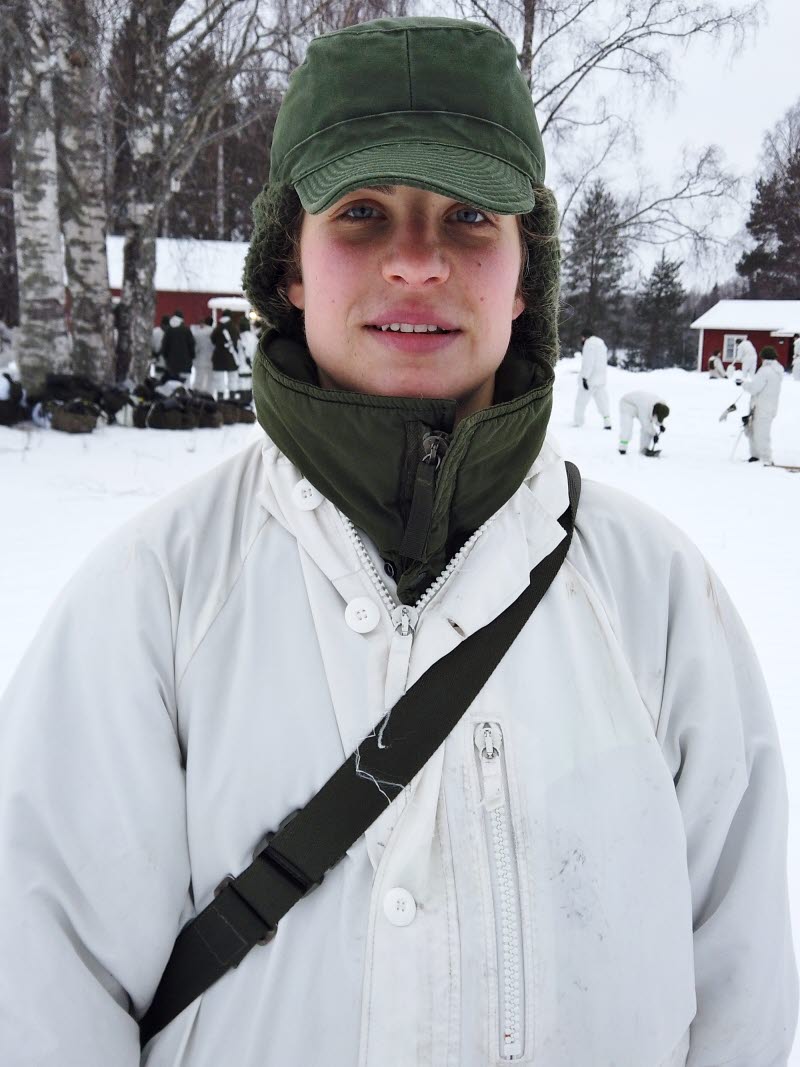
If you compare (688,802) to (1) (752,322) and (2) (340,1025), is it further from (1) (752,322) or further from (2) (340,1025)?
(1) (752,322)

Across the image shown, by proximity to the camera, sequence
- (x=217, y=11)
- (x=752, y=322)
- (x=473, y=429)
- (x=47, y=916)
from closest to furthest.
Result: (x=47, y=916) → (x=473, y=429) → (x=217, y=11) → (x=752, y=322)

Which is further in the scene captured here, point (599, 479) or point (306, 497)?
point (599, 479)

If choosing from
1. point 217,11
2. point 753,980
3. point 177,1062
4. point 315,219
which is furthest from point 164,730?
point 217,11

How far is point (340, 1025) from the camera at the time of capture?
1.04 metres

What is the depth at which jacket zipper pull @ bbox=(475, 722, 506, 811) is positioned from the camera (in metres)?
1.11

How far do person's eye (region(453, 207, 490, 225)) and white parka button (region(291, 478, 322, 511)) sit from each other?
434 millimetres

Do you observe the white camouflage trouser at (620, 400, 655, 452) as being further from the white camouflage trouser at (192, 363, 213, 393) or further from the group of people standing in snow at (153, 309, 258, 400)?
the white camouflage trouser at (192, 363, 213, 393)

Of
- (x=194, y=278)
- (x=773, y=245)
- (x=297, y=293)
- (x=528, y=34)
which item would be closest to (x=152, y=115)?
(x=528, y=34)

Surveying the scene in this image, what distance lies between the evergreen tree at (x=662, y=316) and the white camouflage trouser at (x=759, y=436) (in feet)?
120

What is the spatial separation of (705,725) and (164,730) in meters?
0.76

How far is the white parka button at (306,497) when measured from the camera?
1.21 meters

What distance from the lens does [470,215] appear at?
1219 millimetres

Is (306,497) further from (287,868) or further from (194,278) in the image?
(194,278)

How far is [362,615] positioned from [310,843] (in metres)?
0.29
